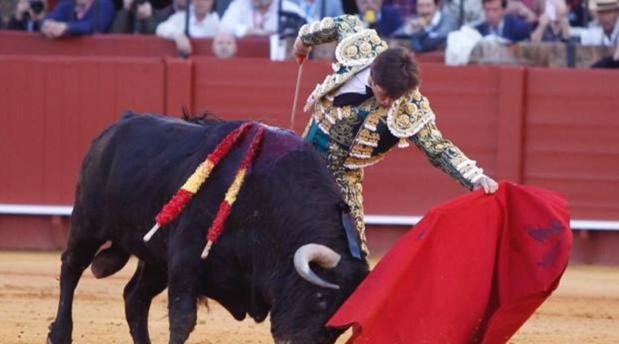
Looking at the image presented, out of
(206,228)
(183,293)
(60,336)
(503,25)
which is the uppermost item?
(503,25)

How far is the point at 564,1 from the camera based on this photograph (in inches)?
405

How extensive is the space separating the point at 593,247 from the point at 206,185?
521 centimetres

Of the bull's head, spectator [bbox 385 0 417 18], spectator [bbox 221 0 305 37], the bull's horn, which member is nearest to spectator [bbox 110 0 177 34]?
spectator [bbox 221 0 305 37]

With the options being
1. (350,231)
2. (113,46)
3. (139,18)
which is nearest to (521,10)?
(139,18)

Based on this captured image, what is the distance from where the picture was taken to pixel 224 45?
10.3 metres

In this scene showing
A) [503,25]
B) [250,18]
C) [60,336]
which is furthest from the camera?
[250,18]

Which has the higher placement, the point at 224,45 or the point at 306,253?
the point at 306,253

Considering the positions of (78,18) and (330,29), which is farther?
(78,18)

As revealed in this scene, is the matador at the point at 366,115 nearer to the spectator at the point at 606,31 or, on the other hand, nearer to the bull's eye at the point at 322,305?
the bull's eye at the point at 322,305

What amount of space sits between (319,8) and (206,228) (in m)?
5.02

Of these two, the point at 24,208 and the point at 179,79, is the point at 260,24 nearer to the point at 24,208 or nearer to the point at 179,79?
the point at 179,79

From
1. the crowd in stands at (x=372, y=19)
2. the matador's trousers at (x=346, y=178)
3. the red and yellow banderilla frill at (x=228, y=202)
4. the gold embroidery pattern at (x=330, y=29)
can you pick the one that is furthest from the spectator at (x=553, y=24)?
the red and yellow banderilla frill at (x=228, y=202)

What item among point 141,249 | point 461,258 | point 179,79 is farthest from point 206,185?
point 179,79

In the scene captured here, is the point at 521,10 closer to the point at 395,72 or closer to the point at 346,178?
the point at 346,178
